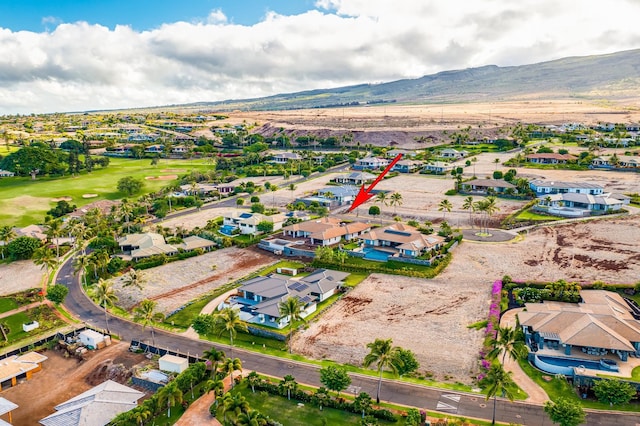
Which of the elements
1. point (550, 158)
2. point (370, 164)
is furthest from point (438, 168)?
point (550, 158)

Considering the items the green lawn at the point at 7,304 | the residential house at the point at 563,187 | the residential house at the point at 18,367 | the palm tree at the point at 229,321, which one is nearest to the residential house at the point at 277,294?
the palm tree at the point at 229,321

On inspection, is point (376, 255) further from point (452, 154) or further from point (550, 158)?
point (452, 154)

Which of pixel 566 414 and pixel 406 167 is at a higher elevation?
pixel 406 167

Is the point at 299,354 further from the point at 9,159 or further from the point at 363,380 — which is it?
the point at 9,159

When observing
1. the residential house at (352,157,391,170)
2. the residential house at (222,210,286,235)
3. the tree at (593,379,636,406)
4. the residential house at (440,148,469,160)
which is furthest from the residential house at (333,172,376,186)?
the tree at (593,379,636,406)

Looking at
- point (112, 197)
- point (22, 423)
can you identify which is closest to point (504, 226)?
point (22, 423)

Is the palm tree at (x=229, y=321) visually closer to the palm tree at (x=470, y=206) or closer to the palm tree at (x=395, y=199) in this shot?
the palm tree at (x=470, y=206)

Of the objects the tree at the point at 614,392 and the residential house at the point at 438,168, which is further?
the residential house at the point at 438,168

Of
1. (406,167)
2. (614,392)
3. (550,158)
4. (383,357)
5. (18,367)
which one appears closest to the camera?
(614,392)
